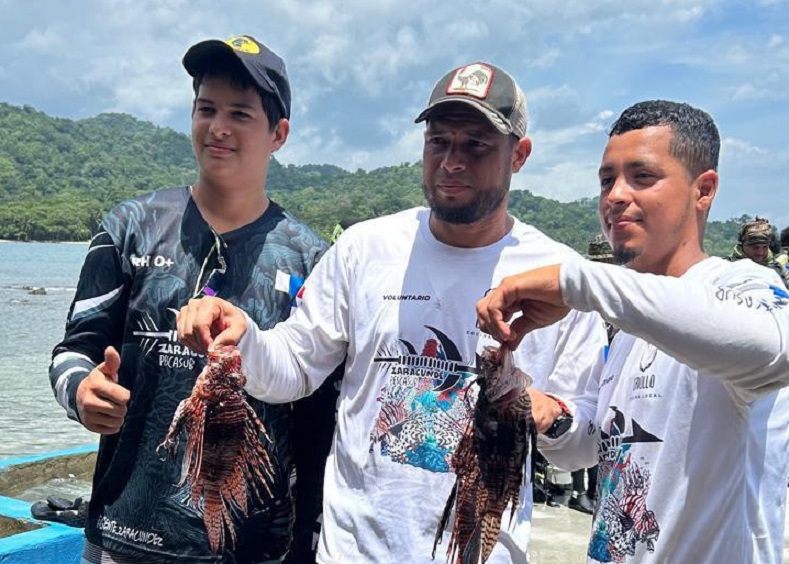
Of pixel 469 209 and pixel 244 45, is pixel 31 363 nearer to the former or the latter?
pixel 244 45

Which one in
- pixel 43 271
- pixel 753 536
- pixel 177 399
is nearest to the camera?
pixel 753 536

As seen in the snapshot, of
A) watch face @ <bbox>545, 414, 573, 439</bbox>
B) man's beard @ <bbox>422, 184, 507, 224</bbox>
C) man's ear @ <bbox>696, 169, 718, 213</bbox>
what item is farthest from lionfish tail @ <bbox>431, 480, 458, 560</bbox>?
man's ear @ <bbox>696, 169, 718, 213</bbox>

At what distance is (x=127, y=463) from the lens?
3.27 m

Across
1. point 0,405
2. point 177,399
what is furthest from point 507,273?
point 0,405

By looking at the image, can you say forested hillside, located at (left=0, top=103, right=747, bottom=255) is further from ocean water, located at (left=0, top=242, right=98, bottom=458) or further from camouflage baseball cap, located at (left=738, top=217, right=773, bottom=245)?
camouflage baseball cap, located at (left=738, top=217, right=773, bottom=245)

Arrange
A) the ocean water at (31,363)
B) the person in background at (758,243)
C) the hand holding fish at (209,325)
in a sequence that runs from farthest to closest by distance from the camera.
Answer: the ocean water at (31,363) → the person in background at (758,243) → the hand holding fish at (209,325)

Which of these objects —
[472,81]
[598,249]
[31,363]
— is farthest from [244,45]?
[31,363]

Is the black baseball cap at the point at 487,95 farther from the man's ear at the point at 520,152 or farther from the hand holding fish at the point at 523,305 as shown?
the hand holding fish at the point at 523,305

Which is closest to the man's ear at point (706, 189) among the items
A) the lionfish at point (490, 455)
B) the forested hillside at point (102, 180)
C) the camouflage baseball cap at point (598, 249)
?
the lionfish at point (490, 455)

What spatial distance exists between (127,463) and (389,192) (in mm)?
69639

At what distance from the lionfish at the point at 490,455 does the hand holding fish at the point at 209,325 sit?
826mm

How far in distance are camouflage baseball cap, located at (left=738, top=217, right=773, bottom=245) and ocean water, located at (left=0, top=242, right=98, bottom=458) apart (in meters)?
7.65

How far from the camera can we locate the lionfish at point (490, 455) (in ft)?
8.34

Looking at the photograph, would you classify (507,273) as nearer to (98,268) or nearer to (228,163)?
(228,163)
